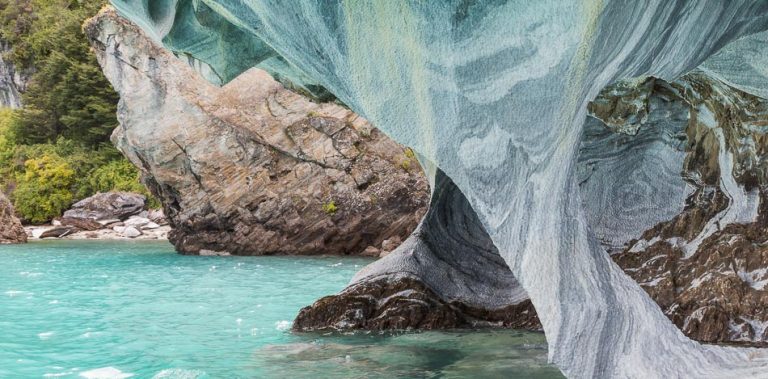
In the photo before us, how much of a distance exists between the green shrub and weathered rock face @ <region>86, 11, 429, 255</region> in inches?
468

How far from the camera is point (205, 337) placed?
7535mm

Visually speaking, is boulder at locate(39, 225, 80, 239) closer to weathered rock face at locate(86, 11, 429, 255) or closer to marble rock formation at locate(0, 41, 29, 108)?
weathered rock face at locate(86, 11, 429, 255)

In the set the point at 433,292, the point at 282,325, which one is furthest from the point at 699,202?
the point at 282,325

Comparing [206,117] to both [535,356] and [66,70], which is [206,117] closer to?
[535,356]

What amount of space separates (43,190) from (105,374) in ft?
83.1

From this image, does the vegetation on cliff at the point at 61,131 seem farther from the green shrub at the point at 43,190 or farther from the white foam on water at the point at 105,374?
the white foam on water at the point at 105,374

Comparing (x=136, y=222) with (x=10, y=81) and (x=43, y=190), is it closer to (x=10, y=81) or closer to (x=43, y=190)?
(x=43, y=190)

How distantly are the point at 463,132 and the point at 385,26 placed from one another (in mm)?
631

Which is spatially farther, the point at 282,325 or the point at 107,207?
the point at 107,207

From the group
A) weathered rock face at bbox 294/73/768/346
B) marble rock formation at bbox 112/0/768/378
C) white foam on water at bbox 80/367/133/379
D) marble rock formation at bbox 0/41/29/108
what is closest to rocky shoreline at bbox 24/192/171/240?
marble rock formation at bbox 0/41/29/108

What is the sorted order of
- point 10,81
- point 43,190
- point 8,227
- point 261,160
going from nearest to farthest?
point 261,160
point 8,227
point 43,190
point 10,81

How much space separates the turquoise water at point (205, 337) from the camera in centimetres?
591

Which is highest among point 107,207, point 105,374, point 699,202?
point 107,207

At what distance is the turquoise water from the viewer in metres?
5.91
